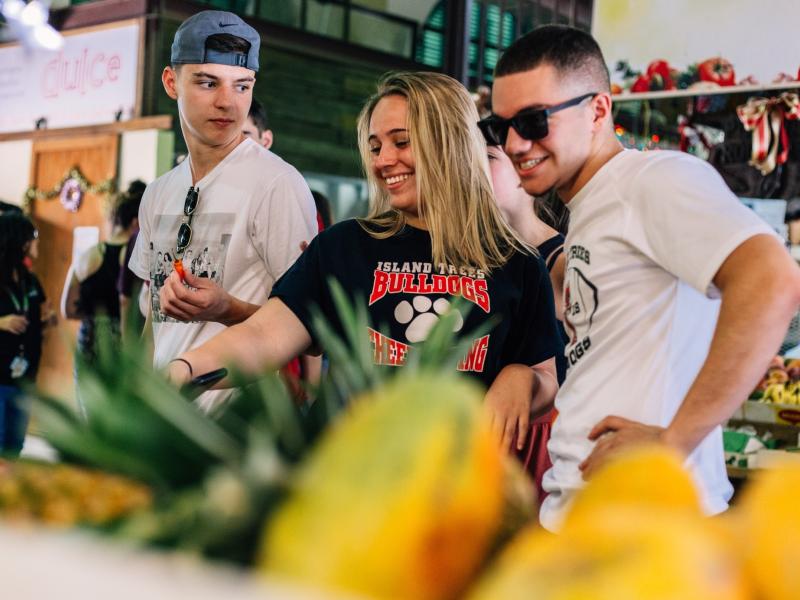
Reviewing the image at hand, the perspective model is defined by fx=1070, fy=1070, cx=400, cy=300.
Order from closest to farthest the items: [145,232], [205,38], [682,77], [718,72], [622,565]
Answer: [622,565] < [205,38] < [145,232] < [718,72] < [682,77]

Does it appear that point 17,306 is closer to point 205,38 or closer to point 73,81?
point 205,38

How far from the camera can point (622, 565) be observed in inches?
17.0

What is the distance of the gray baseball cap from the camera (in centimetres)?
262

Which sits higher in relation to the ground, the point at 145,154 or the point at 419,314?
the point at 145,154

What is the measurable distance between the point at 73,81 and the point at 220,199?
746 centimetres

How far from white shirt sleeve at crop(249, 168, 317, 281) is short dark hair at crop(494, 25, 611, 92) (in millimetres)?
876

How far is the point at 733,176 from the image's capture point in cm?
505

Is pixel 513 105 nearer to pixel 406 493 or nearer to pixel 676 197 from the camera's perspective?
pixel 676 197

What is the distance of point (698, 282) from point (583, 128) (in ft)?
1.24

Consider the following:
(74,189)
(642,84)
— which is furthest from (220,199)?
(74,189)

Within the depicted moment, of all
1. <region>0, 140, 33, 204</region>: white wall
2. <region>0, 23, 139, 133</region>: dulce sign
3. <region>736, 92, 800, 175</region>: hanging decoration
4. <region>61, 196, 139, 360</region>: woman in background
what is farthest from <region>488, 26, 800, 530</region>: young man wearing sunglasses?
<region>0, 140, 33, 204</region>: white wall

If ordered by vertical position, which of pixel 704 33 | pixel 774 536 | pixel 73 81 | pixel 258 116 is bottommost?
pixel 774 536

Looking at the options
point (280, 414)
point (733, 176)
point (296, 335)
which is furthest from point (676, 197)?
point (733, 176)

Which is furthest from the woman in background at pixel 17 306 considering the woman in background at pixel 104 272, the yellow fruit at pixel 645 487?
the yellow fruit at pixel 645 487
